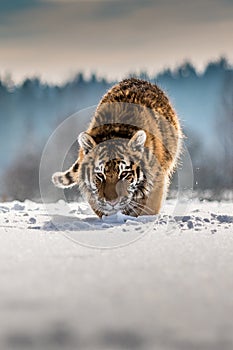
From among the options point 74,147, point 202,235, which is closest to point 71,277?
point 202,235

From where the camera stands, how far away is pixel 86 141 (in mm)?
6328

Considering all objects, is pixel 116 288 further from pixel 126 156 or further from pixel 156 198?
pixel 156 198

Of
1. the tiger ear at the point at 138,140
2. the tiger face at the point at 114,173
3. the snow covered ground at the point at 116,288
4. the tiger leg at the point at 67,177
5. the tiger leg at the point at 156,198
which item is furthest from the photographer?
the tiger leg at the point at 67,177

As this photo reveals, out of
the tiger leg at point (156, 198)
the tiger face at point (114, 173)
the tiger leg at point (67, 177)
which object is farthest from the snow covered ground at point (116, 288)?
the tiger leg at point (67, 177)

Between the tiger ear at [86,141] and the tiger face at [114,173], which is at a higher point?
the tiger ear at [86,141]

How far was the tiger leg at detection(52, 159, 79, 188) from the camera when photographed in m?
7.09

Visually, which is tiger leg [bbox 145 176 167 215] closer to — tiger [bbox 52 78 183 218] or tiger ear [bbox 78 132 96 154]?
tiger [bbox 52 78 183 218]

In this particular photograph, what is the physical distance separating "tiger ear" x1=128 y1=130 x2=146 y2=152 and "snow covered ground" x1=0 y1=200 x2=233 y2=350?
0.76 m

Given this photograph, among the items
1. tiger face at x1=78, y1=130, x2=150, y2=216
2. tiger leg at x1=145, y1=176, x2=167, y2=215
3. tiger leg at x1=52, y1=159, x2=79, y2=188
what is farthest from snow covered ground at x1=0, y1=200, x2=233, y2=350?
tiger leg at x1=52, y1=159, x2=79, y2=188

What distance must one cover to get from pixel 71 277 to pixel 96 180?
2705mm

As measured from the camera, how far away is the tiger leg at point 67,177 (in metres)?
7.09

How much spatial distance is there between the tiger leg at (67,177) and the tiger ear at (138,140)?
924 millimetres

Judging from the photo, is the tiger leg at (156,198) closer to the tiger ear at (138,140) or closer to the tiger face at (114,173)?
the tiger face at (114,173)

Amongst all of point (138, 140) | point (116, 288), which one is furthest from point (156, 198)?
point (116, 288)
